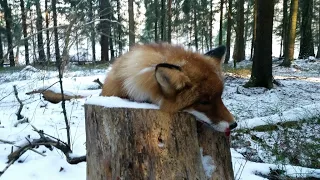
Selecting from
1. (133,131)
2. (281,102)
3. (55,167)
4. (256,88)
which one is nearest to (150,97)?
(133,131)

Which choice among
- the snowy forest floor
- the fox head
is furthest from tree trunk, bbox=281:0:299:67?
the fox head

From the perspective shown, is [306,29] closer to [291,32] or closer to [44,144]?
[291,32]

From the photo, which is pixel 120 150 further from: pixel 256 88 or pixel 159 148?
pixel 256 88

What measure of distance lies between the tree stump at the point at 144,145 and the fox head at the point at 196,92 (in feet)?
0.39

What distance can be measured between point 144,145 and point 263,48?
346 inches

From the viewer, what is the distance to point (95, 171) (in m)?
2.64

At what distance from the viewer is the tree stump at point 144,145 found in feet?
7.86

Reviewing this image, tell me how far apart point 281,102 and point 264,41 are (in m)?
2.42

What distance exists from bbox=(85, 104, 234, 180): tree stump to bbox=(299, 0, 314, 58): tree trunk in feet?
78.9

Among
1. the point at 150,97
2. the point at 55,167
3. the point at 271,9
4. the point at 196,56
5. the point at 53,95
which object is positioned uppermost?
the point at 271,9

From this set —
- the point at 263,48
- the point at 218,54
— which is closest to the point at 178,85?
the point at 218,54

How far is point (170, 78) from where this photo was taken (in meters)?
2.48

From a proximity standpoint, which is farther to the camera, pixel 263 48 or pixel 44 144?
pixel 263 48

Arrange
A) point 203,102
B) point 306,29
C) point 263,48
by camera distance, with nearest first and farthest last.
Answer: point 203,102 < point 263,48 < point 306,29
